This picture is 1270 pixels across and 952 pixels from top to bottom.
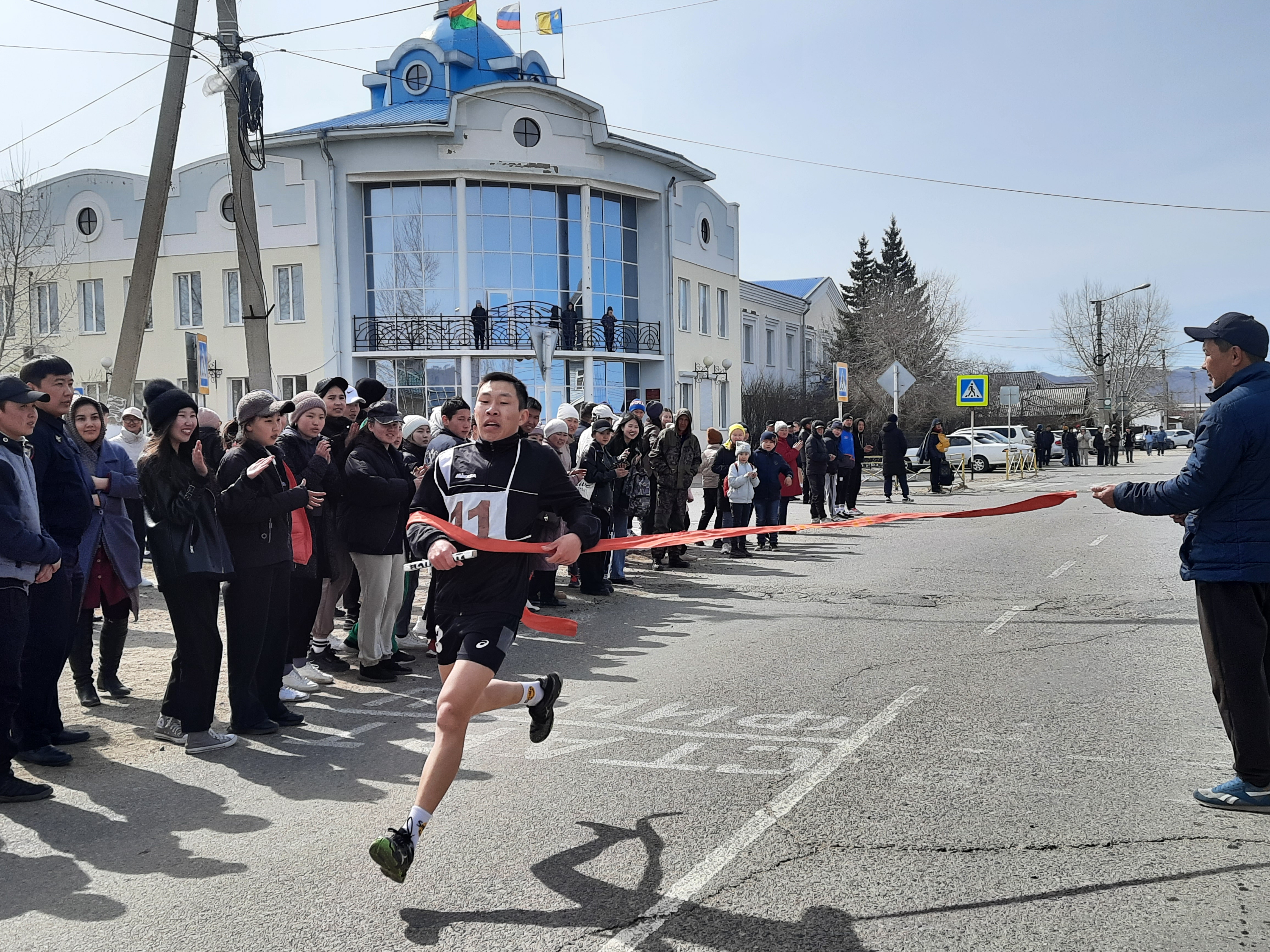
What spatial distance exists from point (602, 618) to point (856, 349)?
55.8 metres

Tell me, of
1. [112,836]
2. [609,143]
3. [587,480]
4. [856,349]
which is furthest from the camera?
[856,349]

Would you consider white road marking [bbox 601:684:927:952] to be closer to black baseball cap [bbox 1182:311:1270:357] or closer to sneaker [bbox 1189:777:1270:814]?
sneaker [bbox 1189:777:1270:814]

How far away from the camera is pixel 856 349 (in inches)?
2522

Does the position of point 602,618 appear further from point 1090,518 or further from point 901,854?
point 1090,518

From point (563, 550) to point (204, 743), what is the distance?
9.82 ft

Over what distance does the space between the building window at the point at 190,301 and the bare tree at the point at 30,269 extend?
3846 mm

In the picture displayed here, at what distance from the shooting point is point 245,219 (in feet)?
48.3

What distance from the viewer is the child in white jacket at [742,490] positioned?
52.9 ft

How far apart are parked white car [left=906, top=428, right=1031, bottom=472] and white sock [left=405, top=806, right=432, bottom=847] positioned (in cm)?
4076

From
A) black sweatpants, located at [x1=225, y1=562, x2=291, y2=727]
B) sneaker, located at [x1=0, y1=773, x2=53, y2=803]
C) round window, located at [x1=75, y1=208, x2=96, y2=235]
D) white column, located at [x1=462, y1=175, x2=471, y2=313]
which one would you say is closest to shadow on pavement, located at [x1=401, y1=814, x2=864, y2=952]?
sneaker, located at [x1=0, y1=773, x2=53, y2=803]

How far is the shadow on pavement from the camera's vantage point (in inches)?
140

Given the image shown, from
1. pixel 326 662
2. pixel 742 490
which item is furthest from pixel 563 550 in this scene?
pixel 742 490

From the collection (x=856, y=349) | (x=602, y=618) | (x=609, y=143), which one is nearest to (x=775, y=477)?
(x=602, y=618)

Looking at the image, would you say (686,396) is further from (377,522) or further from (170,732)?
(170,732)
